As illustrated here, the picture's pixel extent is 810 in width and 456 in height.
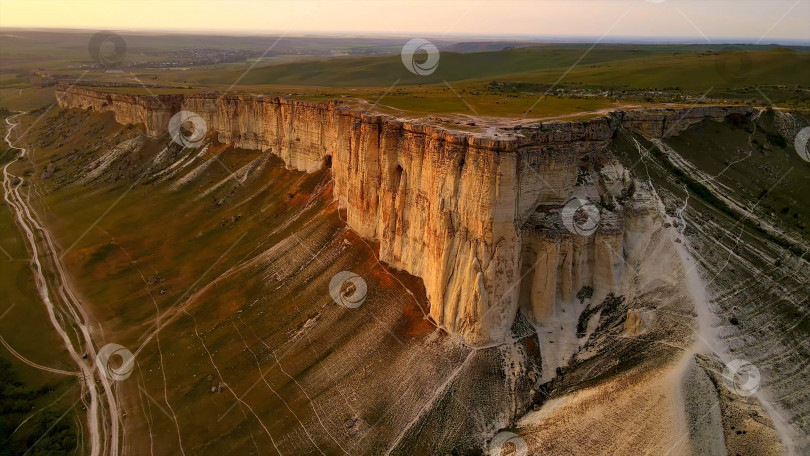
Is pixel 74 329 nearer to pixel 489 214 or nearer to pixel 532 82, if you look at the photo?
pixel 489 214

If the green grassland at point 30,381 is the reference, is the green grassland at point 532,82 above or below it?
above

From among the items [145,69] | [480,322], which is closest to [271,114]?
[480,322]

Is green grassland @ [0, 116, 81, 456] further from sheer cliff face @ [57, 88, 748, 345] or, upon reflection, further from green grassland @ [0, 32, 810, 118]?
green grassland @ [0, 32, 810, 118]

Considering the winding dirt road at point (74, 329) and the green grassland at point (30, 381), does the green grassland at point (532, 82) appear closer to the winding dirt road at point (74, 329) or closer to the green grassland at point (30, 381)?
the winding dirt road at point (74, 329)

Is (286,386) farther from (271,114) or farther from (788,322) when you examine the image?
(271,114)

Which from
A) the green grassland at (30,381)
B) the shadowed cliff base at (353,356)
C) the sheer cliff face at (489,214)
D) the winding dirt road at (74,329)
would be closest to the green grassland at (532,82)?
the sheer cliff face at (489,214)

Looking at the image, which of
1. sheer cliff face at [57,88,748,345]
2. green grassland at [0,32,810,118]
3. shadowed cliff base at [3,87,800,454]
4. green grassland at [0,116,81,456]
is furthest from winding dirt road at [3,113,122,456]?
green grassland at [0,32,810,118]

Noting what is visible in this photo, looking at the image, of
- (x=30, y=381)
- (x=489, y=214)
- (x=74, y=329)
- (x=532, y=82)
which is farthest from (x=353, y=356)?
(x=532, y=82)
